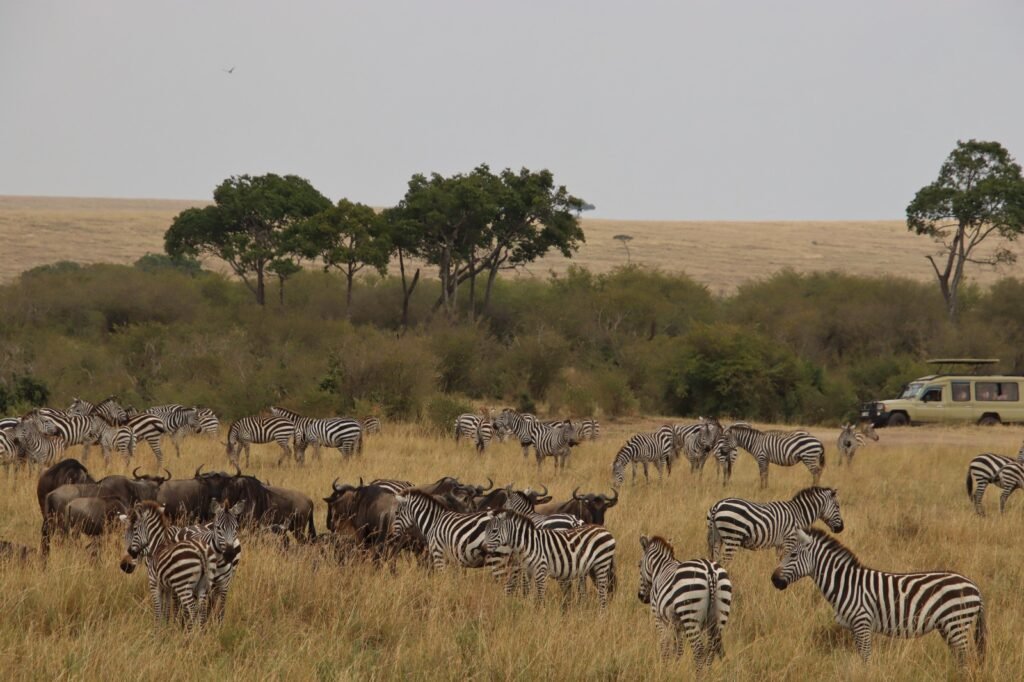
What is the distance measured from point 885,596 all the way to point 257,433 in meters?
13.3

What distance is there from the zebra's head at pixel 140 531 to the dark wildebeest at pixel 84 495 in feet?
4.94

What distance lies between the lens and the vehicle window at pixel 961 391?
31.1 metres

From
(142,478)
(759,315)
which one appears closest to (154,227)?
(759,315)

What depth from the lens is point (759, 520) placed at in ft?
38.7

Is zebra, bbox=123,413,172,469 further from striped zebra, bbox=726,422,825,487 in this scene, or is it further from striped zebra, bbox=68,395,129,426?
striped zebra, bbox=726,422,825,487

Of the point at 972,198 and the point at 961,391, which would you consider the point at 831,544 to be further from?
the point at 972,198

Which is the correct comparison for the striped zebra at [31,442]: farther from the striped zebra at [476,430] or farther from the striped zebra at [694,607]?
the striped zebra at [694,607]

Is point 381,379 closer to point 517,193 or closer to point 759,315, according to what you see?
point 517,193

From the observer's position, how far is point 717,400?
34.8 metres

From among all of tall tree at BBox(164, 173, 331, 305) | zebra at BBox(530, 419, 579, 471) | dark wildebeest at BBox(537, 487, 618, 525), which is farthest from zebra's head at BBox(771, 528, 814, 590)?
tall tree at BBox(164, 173, 331, 305)

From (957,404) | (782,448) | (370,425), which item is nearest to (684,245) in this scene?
(957,404)

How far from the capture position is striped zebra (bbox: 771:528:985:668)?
8.08 metres

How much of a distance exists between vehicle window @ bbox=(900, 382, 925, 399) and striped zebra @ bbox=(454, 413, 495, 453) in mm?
14070

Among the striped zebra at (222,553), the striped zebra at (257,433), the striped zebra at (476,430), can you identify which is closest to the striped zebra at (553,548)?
the striped zebra at (222,553)
